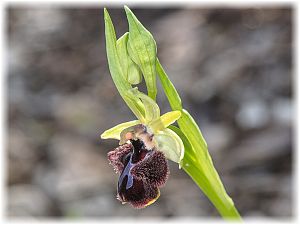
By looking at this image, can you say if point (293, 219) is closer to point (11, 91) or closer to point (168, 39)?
point (168, 39)

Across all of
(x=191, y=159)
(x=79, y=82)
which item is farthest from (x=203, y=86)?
(x=191, y=159)

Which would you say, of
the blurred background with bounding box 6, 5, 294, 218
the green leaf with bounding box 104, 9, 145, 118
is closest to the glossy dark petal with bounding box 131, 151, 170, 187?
the green leaf with bounding box 104, 9, 145, 118

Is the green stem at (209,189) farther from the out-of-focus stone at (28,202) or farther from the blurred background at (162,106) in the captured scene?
the out-of-focus stone at (28,202)

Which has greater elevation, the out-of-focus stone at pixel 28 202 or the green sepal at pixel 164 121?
the green sepal at pixel 164 121

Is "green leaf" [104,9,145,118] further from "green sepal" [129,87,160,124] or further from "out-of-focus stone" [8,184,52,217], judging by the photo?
"out-of-focus stone" [8,184,52,217]

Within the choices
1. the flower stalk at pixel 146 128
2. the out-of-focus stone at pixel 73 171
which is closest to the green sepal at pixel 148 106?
the flower stalk at pixel 146 128

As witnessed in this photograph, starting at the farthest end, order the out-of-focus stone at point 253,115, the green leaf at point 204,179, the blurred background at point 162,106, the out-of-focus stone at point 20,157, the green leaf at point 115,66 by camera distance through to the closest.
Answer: the out-of-focus stone at point 20,157 → the out-of-focus stone at point 253,115 → the blurred background at point 162,106 → the green leaf at point 204,179 → the green leaf at point 115,66

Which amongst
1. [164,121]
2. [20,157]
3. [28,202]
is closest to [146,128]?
[164,121]
